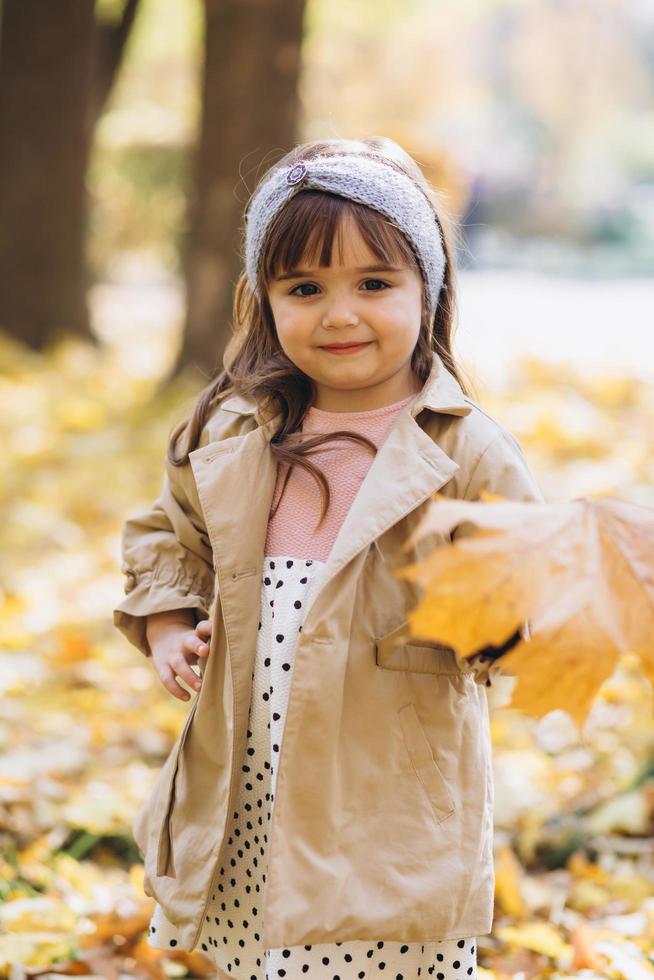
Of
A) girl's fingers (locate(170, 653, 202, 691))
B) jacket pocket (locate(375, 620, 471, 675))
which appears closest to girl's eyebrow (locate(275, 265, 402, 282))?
jacket pocket (locate(375, 620, 471, 675))

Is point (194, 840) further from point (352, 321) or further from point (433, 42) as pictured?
point (433, 42)

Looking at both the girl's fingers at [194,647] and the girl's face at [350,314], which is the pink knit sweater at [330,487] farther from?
the girl's fingers at [194,647]

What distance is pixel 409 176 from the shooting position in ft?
6.11

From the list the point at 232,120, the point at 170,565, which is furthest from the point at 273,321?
the point at 232,120

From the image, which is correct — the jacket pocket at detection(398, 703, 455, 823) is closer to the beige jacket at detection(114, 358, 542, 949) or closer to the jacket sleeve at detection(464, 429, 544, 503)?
the beige jacket at detection(114, 358, 542, 949)

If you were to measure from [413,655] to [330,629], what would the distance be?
14 cm

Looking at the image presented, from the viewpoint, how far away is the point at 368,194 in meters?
1.74

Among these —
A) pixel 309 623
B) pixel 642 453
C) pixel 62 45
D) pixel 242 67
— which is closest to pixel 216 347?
pixel 242 67

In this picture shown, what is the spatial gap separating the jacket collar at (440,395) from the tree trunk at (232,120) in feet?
14.6

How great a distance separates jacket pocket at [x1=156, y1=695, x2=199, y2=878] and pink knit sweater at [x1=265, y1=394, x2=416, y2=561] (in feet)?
1.01

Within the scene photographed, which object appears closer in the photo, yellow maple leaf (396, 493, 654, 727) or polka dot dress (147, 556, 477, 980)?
yellow maple leaf (396, 493, 654, 727)

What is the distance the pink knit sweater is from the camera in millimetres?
1839

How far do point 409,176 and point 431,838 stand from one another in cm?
104

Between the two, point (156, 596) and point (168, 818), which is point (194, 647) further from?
point (168, 818)
